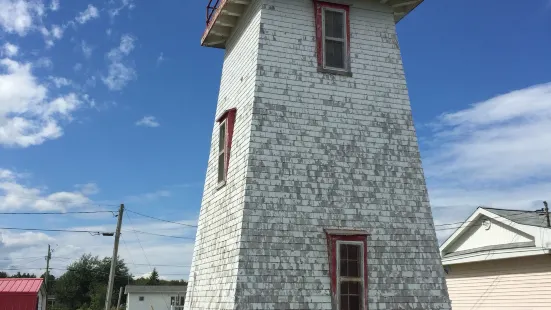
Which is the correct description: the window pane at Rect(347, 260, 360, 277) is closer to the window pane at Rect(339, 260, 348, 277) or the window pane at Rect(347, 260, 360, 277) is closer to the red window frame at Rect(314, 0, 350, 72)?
the window pane at Rect(339, 260, 348, 277)

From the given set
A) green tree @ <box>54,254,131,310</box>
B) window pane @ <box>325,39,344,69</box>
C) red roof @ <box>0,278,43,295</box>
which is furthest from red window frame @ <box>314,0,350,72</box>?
green tree @ <box>54,254,131,310</box>

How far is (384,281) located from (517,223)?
7.97 metres

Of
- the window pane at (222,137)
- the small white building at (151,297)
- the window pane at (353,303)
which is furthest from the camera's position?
the small white building at (151,297)

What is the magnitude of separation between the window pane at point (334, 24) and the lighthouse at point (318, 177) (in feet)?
0.09

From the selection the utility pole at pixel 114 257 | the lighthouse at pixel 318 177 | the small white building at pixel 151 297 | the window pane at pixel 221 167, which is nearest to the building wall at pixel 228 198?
the lighthouse at pixel 318 177

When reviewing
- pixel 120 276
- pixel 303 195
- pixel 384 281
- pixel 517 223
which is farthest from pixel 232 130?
pixel 120 276

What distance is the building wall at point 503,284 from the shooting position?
16.1m

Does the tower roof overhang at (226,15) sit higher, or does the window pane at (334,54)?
the tower roof overhang at (226,15)

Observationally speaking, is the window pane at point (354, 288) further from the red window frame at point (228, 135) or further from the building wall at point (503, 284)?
the building wall at point (503, 284)

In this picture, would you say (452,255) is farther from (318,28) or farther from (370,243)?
(318,28)

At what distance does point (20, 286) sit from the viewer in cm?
2178

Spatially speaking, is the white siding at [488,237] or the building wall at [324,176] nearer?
the building wall at [324,176]

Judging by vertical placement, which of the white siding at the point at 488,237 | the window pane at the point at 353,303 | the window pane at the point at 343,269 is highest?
the white siding at the point at 488,237

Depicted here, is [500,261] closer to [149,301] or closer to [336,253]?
[336,253]
